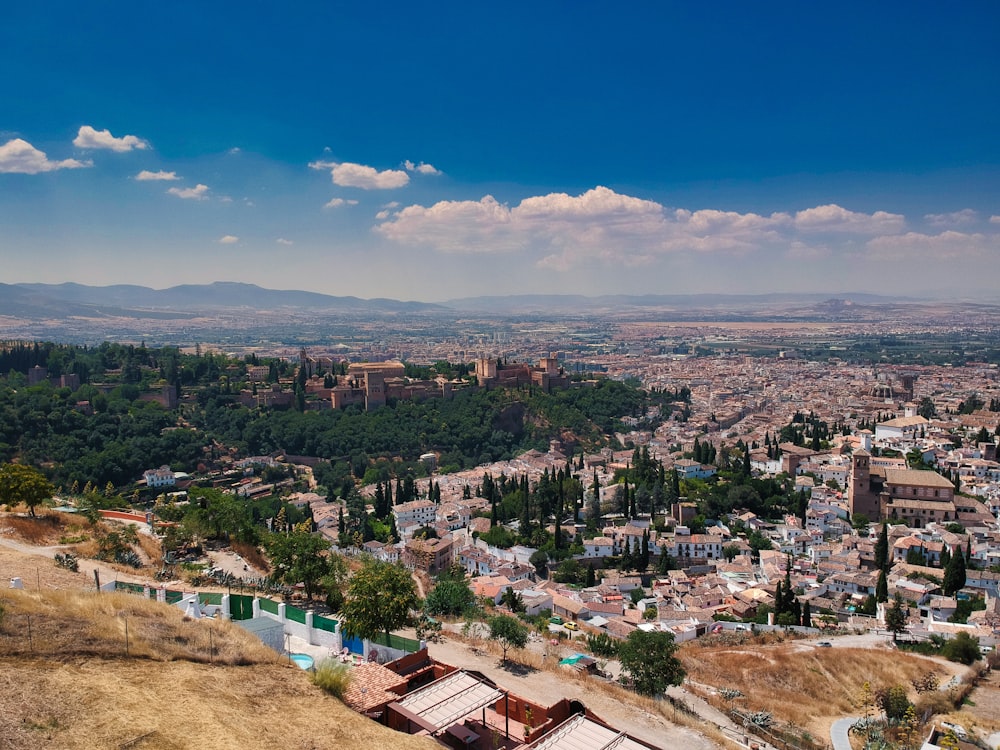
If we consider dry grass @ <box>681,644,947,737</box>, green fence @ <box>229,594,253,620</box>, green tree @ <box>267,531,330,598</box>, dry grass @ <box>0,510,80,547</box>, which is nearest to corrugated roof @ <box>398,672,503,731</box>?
green fence @ <box>229,594,253,620</box>

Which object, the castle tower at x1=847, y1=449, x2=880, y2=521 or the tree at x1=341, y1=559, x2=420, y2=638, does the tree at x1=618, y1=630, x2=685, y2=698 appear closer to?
the tree at x1=341, y1=559, x2=420, y2=638

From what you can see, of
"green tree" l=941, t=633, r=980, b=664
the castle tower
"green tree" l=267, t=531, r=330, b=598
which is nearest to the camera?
"green tree" l=267, t=531, r=330, b=598

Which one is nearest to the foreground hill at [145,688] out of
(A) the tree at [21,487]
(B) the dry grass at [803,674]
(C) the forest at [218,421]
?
(A) the tree at [21,487]

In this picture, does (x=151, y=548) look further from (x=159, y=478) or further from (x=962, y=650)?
(x=159, y=478)

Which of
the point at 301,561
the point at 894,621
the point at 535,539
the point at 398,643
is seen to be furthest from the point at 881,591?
the point at 301,561

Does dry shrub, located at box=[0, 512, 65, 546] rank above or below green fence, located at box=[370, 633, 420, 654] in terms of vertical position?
above

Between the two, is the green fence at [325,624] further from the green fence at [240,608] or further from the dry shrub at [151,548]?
the dry shrub at [151,548]

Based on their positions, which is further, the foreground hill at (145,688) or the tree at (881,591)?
the tree at (881,591)

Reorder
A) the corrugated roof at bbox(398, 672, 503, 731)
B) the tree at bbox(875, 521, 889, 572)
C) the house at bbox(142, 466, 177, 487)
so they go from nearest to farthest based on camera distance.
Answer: the corrugated roof at bbox(398, 672, 503, 731)
the tree at bbox(875, 521, 889, 572)
the house at bbox(142, 466, 177, 487)
